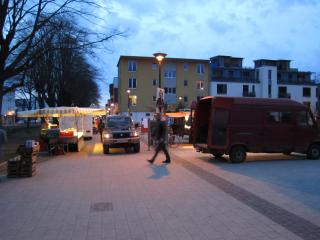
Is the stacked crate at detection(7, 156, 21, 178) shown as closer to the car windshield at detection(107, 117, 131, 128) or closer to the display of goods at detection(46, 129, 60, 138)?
the display of goods at detection(46, 129, 60, 138)

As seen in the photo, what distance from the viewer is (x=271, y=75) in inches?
3578

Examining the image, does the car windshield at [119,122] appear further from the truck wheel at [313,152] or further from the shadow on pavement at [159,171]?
the truck wheel at [313,152]

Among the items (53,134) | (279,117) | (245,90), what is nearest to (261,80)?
(245,90)

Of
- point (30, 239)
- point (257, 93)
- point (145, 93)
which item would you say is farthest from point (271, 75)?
point (30, 239)

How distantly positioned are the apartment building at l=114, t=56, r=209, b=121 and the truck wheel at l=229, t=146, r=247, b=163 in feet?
190

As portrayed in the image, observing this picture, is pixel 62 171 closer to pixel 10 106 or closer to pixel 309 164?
pixel 309 164

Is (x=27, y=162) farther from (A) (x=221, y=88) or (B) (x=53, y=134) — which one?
(A) (x=221, y=88)

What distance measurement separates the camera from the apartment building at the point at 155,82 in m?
78.2

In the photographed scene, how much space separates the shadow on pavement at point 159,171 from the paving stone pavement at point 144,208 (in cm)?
3

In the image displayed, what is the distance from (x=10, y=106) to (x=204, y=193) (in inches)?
4624

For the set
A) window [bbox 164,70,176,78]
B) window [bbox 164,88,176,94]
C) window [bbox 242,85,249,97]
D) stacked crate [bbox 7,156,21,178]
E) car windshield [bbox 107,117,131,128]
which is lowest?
stacked crate [bbox 7,156,21,178]

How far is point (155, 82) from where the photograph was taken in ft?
261

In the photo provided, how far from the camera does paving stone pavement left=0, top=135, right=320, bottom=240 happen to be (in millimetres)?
6977

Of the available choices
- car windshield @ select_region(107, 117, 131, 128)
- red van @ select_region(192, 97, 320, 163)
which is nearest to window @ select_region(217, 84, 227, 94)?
car windshield @ select_region(107, 117, 131, 128)
